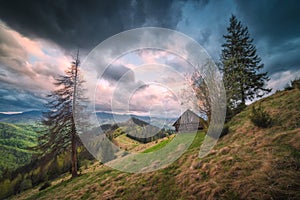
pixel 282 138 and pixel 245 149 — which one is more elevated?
pixel 282 138

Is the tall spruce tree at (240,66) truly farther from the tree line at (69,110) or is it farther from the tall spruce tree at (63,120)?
the tall spruce tree at (63,120)

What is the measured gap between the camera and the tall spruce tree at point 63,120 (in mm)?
15289

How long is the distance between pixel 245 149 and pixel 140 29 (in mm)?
10362

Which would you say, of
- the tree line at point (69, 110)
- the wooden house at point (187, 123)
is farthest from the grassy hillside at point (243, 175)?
the wooden house at point (187, 123)

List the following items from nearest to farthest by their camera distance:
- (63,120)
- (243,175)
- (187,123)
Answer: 1. (243,175)
2. (63,120)
3. (187,123)

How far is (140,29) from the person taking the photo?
10766 millimetres

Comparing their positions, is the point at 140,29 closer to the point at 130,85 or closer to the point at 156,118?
the point at 130,85

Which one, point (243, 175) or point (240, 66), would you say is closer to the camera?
point (243, 175)

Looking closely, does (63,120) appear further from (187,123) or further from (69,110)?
(187,123)

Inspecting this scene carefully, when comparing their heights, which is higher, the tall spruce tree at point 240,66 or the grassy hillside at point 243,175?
the tall spruce tree at point 240,66

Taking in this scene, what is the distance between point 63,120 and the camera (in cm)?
1551

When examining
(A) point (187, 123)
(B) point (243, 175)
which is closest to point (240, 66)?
(A) point (187, 123)

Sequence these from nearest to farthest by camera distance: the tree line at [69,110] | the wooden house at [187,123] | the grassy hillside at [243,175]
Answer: the grassy hillside at [243,175] → the tree line at [69,110] → the wooden house at [187,123]

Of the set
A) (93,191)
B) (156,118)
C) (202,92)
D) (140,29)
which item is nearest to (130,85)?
(156,118)
